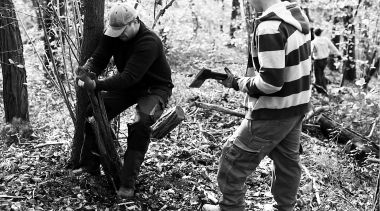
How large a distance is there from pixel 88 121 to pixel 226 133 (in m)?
2.84

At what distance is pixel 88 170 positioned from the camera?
12.8ft

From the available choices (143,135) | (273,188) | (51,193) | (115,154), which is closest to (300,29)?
(273,188)

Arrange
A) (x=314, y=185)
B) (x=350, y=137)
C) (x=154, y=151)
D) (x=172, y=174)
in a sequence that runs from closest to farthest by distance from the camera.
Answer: (x=172, y=174), (x=314, y=185), (x=154, y=151), (x=350, y=137)

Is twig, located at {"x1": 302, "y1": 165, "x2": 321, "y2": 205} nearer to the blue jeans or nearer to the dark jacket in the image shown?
the blue jeans

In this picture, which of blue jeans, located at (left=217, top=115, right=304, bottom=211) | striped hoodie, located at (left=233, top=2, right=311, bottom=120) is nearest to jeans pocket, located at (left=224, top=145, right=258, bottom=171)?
blue jeans, located at (left=217, top=115, right=304, bottom=211)

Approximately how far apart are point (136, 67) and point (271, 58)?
134 cm

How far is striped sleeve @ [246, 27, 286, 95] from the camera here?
2672 millimetres

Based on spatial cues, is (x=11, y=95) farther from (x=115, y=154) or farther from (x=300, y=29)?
(x=300, y=29)

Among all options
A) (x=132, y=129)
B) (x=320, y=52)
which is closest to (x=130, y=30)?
(x=132, y=129)

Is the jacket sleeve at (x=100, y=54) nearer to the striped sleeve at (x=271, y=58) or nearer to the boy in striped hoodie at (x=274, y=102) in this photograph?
the boy in striped hoodie at (x=274, y=102)

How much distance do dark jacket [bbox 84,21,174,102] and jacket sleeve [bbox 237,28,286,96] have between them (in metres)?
1.22

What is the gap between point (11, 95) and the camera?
5891 millimetres

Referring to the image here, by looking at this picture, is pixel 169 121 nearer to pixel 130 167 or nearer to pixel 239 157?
pixel 130 167

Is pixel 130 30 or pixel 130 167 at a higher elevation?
pixel 130 30
